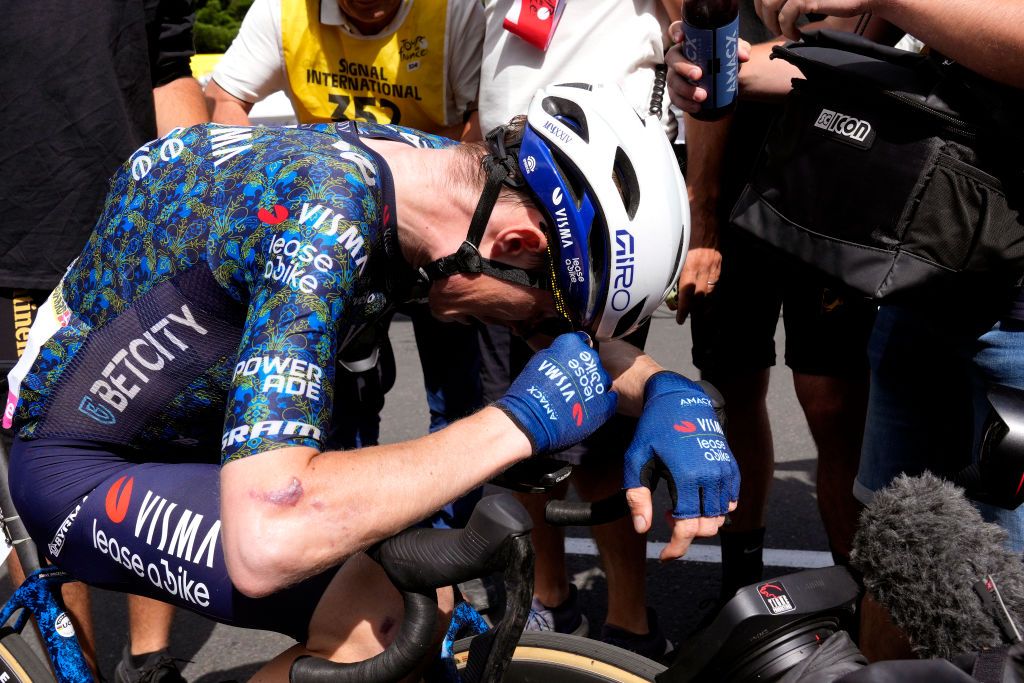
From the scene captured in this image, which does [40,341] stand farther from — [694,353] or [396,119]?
[694,353]

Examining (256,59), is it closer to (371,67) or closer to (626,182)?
(371,67)

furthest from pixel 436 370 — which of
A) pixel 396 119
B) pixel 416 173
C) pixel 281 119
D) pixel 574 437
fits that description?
pixel 281 119

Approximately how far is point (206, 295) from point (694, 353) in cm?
189

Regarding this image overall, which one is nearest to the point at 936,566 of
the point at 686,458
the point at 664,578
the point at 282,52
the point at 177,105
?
the point at 686,458

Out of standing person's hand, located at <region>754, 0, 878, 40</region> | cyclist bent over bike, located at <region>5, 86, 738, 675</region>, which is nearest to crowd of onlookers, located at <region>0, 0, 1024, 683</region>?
standing person's hand, located at <region>754, 0, 878, 40</region>

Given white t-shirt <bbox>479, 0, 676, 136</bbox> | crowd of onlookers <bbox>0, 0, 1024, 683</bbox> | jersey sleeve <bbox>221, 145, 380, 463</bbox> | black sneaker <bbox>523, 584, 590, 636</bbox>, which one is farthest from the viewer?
black sneaker <bbox>523, 584, 590, 636</bbox>

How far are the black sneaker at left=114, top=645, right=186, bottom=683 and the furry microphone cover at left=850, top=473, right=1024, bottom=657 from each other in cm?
145

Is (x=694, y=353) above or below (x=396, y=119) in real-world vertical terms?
below

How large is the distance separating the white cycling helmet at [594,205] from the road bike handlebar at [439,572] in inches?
26.5

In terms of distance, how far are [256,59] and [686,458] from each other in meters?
2.38

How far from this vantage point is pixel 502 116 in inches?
118

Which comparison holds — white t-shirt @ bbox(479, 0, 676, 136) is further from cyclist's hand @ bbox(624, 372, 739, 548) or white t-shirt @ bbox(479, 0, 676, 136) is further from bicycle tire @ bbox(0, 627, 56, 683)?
bicycle tire @ bbox(0, 627, 56, 683)

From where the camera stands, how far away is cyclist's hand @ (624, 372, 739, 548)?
174cm

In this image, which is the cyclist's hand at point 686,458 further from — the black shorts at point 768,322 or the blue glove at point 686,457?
the black shorts at point 768,322
